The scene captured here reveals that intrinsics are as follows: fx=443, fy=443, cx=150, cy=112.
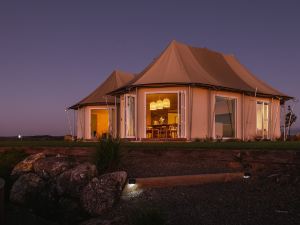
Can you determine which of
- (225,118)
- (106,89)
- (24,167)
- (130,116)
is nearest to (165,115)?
(225,118)

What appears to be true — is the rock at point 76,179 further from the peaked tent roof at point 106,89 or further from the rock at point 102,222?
the peaked tent roof at point 106,89

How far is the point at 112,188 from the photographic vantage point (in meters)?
7.95

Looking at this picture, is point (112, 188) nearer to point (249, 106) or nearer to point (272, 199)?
point (272, 199)

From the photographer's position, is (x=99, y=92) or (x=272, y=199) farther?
(x=99, y=92)

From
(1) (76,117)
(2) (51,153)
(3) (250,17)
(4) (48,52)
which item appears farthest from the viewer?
(1) (76,117)

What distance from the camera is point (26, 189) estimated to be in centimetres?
952

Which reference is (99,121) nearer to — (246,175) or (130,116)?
(130,116)

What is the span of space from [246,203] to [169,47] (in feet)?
40.7

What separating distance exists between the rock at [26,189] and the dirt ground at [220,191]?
1839 mm

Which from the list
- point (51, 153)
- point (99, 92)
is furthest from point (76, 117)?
point (51, 153)

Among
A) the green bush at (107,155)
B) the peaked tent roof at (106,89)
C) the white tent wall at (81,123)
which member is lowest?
the green bush at (107,155)

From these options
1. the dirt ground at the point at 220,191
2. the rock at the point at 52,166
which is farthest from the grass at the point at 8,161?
the dirt ground at the point at 220,191

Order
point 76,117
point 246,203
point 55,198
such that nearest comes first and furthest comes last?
1. point 246,203
2. point 55,198
3. point 76,117

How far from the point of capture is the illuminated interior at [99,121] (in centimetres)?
2398
